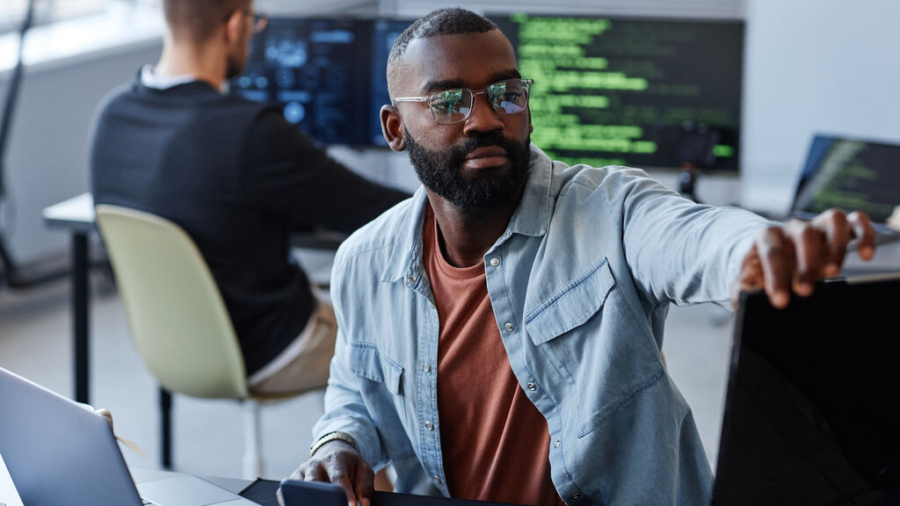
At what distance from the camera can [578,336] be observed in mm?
1197

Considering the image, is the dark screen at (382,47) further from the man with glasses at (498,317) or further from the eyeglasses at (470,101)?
the eyeglasses at (470,101)

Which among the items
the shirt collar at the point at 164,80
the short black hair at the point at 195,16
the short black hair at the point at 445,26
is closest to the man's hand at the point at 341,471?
the short black hair at the point at 445,26

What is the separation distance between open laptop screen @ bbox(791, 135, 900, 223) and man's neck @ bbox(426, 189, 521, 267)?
1.50m

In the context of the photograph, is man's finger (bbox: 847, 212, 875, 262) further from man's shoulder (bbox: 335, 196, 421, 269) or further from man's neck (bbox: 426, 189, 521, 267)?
man's shoulder (bbox: 335, 196, 421, 269)

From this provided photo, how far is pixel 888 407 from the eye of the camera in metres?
0.78

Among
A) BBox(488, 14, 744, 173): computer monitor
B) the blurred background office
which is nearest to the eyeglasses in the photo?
the blurred background office

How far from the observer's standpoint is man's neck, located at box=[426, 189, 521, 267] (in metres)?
1.29

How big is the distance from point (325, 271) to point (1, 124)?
1339 mm

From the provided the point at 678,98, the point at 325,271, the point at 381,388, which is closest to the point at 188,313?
the point at 381,388

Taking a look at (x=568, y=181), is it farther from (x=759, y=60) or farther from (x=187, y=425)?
(x=759, y=60)

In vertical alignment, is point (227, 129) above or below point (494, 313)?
above

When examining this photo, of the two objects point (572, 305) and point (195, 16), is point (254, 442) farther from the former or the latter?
point (572, 305)

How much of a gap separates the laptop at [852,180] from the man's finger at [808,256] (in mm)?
1813

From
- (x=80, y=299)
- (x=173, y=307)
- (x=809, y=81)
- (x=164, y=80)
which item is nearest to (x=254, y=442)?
(x=173, y=307)
